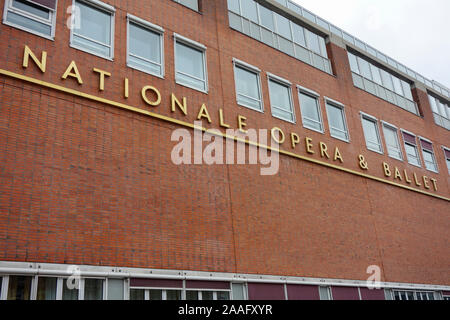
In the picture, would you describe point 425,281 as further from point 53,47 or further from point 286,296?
point 53,47

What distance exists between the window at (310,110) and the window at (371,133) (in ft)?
10.1

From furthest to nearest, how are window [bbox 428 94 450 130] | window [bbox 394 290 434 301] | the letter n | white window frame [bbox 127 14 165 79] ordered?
window [bbox 428 94 450 130], window [bbox 394 290 434 301], white window frame [bbox 127 14 165 79], the letter n

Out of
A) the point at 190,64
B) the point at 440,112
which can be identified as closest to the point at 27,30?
the point at 190,64

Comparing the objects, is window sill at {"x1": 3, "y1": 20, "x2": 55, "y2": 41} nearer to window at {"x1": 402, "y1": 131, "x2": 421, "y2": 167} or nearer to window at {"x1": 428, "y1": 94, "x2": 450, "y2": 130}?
window at {"x1": 402, "y1": 131, "x2": 421, "y2": 167}

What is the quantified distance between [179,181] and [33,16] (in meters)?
5.97

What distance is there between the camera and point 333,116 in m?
19.7

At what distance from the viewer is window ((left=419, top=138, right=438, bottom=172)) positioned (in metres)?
23.9

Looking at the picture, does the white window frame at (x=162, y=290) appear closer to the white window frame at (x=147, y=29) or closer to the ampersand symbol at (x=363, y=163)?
the white window frame at (x=147, y=29)

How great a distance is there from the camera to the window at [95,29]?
13.0 metres

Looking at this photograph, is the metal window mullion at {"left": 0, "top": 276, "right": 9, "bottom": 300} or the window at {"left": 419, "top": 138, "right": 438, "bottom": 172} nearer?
the metal window mullion at {"left": 0, "top": 276, "right": 9, "bottom": 300}

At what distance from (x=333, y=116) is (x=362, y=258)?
614 centimetres

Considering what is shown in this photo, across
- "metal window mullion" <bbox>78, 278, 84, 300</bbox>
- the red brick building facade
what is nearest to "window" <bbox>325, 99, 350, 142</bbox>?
the red brick building facade

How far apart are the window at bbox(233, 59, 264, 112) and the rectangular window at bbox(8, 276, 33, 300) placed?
9147 millimetres
